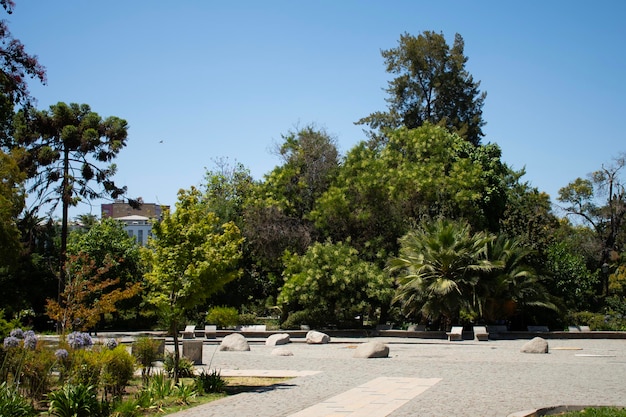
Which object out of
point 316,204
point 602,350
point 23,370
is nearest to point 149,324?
point 316,204

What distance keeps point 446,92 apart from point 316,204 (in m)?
22.0

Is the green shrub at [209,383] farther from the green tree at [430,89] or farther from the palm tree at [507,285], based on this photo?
the green tree at [430,89]

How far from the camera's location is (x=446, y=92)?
2135 inches

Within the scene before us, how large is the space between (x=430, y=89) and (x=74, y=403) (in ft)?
157

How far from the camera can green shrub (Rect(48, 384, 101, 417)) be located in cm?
1002

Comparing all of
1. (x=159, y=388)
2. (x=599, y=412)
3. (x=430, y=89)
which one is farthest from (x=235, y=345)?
(x=430, y=89)

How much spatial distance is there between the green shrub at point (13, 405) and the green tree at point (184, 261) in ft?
11.3

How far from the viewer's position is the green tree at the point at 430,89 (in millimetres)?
53906

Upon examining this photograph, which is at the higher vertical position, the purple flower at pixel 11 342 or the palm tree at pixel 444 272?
the palm tree at pixel 444 272

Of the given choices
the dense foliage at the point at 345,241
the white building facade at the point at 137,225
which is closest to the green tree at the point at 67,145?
the dense foliage at the point at 345,241

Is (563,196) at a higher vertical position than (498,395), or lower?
higher

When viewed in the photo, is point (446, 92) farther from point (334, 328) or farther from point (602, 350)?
point (602, 350)

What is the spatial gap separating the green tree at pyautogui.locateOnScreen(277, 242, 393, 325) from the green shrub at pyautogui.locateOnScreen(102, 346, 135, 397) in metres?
19.3

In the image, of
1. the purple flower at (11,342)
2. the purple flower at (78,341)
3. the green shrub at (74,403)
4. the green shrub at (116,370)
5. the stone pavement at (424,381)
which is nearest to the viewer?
the green shrub at (74,403)
